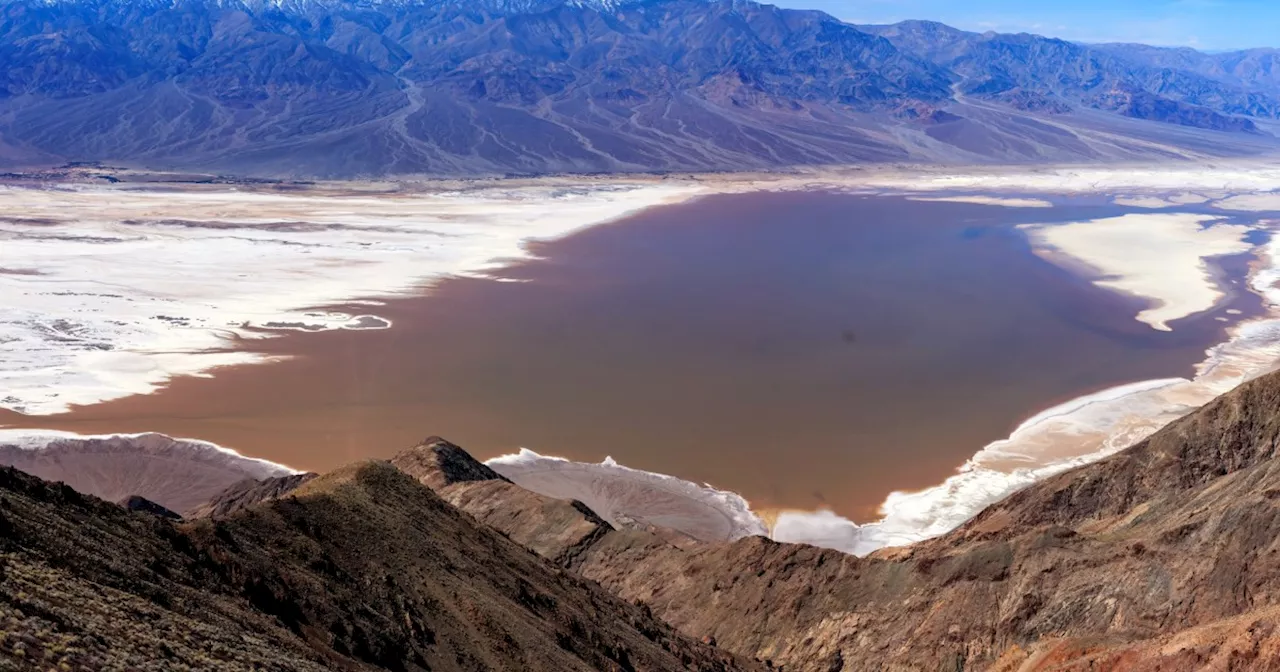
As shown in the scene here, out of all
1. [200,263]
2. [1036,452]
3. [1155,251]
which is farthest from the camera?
[1155,251]

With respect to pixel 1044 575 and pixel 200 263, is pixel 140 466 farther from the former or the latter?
pixel 200 263

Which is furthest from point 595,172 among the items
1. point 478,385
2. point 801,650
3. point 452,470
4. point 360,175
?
point 801,650

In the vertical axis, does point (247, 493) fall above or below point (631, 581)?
above

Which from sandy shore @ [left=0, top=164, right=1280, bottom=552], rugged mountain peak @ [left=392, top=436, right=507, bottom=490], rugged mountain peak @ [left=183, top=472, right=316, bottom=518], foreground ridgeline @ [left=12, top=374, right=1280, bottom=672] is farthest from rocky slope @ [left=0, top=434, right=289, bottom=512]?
rugged mountain peak @ [left=392, top=436, right=507, bottom=490]

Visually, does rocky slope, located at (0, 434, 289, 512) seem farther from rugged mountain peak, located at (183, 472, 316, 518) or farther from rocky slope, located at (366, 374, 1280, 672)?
rocky slope, located at (366, 374, 1280, 672)

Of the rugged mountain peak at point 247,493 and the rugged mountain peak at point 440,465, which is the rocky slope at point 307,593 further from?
the rugged mountain peak at point 247,493

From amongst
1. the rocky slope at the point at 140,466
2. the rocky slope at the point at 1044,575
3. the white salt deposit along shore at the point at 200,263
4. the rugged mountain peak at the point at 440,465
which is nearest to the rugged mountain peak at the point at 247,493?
the rocky slope at the point at 140,466

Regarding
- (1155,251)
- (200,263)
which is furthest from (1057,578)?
(1155,251)
